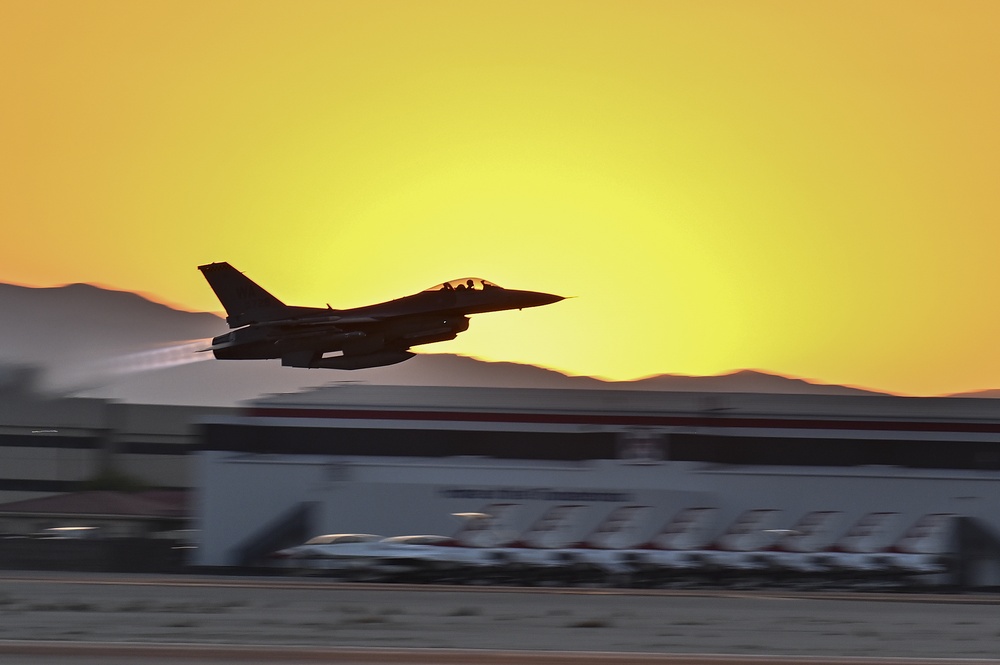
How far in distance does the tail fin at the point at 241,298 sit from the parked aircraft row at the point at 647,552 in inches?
276

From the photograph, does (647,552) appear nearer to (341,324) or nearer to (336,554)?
(336,554)

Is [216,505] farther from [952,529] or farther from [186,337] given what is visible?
[952,529]

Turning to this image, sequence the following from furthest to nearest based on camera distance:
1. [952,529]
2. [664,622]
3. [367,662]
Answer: [952,529], [664,622], [367,662]

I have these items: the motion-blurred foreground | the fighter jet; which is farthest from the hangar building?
the fighter jet

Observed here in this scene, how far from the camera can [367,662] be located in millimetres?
18703

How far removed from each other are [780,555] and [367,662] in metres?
24.5

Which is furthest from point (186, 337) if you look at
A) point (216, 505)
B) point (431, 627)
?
point (431, 627)

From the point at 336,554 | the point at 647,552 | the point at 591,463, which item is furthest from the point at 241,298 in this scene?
the point at 591,463

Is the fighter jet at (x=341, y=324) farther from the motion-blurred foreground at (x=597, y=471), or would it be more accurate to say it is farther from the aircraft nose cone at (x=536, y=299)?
the motion-blurred foreground at (x=597, y=471)

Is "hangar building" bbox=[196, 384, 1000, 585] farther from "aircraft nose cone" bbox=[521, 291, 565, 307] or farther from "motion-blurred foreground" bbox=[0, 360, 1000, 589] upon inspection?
"aircraft nose cone" bbox=[521, 291, 565, 307]

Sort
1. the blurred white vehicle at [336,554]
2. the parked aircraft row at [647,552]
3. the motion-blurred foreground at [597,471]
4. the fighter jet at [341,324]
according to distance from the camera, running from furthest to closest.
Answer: the motion-blurred foreground at [597,471], the fighter jet at [341,324], the parked aircraft row at [647,552], the blurred white vehicle at [336,554]

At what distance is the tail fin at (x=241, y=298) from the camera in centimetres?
3936

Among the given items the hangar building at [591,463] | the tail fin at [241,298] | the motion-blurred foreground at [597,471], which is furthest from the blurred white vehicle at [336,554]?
the hangar building at [591,463]

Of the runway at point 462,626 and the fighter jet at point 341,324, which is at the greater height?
the fighter jet at point 341,324
